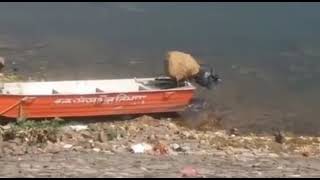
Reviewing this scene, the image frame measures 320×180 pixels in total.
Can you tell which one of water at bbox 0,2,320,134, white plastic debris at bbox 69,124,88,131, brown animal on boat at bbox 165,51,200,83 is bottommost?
white plastic debris at bbox 69,124,88,131

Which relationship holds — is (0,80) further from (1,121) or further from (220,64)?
(220,64)

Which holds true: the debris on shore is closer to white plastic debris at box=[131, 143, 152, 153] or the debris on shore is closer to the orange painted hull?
white plastic debris at box=[131, 143, 152, 153]

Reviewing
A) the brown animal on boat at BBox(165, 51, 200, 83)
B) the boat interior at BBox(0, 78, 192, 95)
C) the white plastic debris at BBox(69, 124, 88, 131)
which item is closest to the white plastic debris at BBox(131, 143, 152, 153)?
the white plastic debris at BBox(69, 124, 88, 131)

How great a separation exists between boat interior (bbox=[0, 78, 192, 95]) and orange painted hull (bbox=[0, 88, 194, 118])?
0.69 m

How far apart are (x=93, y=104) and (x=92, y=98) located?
195 millimetres

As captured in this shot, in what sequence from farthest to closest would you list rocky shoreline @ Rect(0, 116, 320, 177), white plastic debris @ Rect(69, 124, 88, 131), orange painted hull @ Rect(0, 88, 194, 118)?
orange painted hull @ Rect(0, 88, 194, 118) < white plastic debris @ Rect(69, 124, 88, 131) < rocky shoreline @ Rect(0, 116, 320, 177)

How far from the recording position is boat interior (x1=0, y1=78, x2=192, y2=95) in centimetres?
2142

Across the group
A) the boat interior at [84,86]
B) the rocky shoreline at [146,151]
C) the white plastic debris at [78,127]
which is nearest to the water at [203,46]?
the boat interior at [84,86]

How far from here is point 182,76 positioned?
2319cm

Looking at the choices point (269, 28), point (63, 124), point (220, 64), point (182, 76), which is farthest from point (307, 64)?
point (63, 124)

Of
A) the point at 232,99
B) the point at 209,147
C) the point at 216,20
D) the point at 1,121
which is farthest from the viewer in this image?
the point at 216,20

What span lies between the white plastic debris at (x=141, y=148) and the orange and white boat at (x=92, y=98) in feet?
14.3

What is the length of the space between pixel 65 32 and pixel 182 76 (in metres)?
13.6

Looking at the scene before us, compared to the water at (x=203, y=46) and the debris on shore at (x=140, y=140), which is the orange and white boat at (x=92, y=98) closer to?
the debris on shore at (x=140, y=140)
